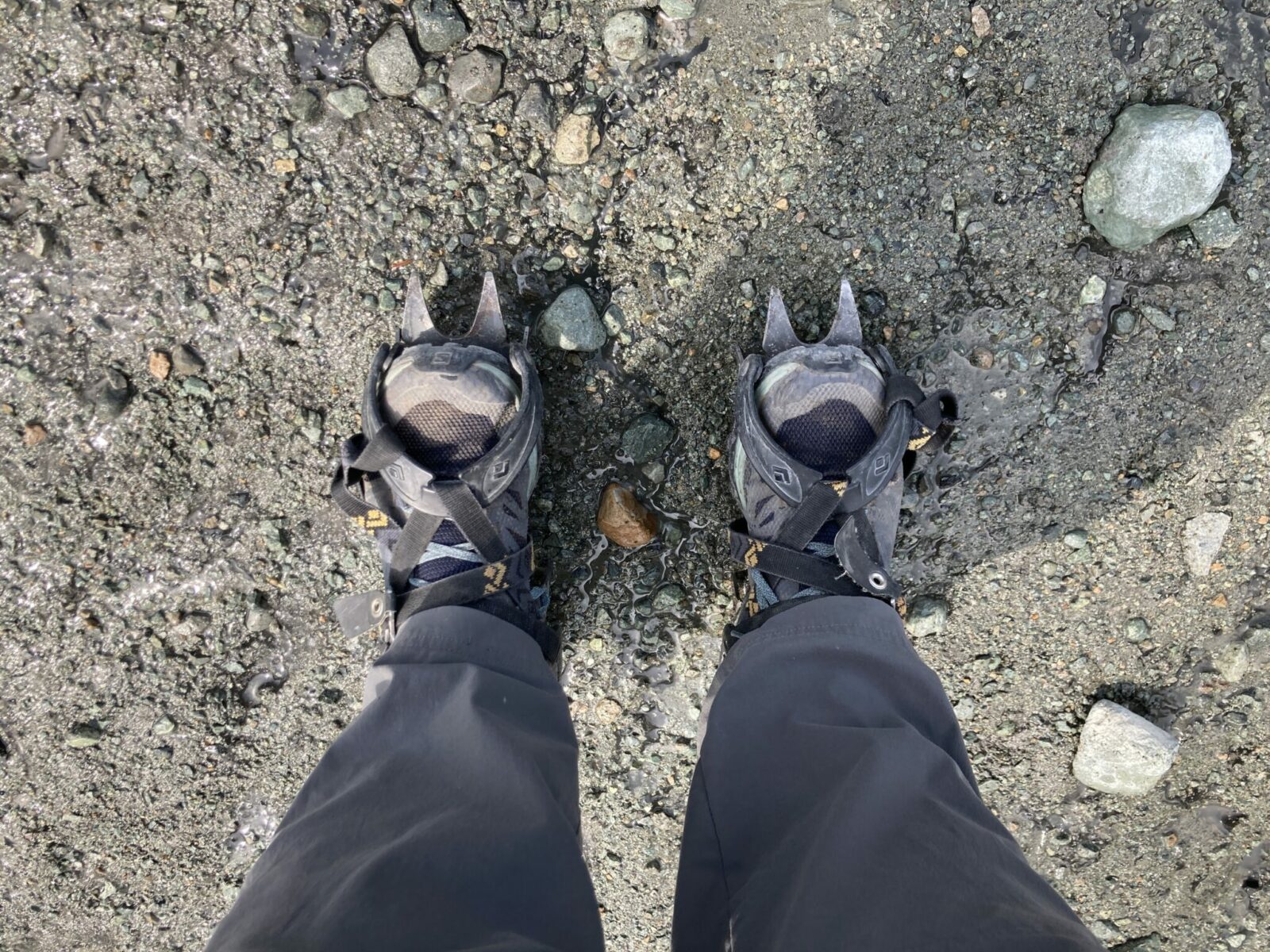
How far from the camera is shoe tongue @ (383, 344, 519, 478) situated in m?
1.89

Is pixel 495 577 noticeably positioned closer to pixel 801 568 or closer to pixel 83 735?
pixel 801 568

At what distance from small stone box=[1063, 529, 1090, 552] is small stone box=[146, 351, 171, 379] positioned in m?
2.60

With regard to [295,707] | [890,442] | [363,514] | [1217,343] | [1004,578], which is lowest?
[295,707]

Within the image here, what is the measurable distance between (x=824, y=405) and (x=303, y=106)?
1.64 meters

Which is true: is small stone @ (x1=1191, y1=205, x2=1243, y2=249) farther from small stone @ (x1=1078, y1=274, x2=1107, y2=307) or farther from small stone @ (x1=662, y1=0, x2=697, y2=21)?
small stone @ (x1=662, y1=0, x2=697, y2=21)

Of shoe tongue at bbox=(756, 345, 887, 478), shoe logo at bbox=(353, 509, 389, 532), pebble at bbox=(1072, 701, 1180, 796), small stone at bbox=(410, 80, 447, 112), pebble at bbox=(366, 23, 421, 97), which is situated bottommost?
pebble at bbox=(1072, 701, 1180, 796)

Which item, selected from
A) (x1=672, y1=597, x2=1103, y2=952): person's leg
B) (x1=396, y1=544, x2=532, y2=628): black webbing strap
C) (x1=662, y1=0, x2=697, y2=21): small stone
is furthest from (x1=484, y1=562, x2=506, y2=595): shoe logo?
(x1=662, y1=0, x2=697, y2=21): small stone

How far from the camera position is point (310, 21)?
1.93 meters

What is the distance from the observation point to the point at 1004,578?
82.0 inches

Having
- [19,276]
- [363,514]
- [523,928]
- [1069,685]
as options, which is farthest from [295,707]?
[1069,685]

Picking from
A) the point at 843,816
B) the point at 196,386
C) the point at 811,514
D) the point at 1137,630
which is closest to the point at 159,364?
the point at 196,386

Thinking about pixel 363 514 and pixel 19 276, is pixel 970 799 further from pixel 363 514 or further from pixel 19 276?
pixel 19 276

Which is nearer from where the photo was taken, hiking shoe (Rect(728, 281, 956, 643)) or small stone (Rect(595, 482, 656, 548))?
hiking shoe (Rect(728, 281, 956, 643))

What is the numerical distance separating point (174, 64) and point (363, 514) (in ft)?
4.30
